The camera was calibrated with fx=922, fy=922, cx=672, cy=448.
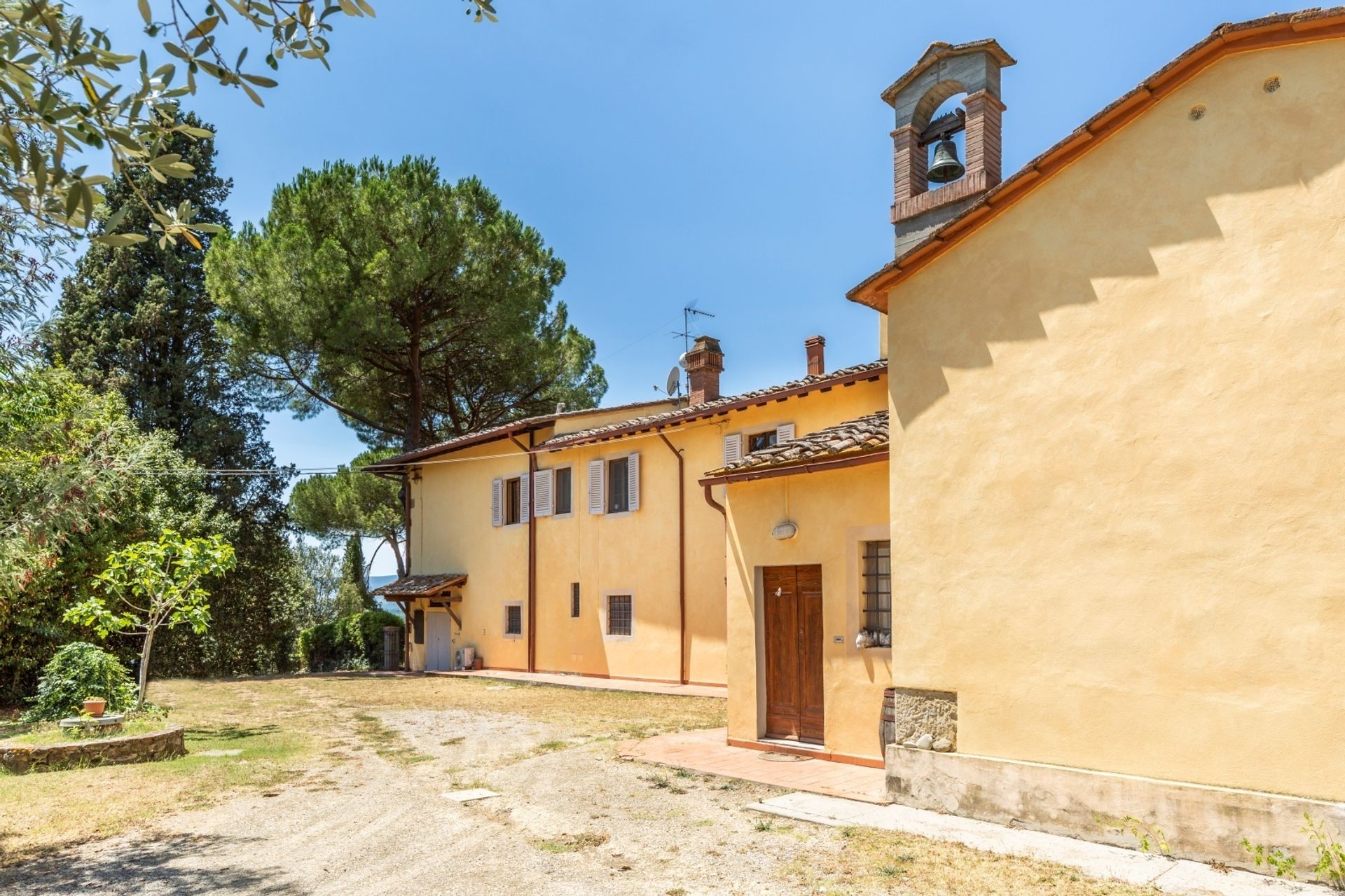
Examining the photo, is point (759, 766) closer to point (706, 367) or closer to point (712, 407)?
point (712, 407)

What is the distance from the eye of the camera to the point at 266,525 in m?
26.9

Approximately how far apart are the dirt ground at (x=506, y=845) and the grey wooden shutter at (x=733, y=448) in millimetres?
7777

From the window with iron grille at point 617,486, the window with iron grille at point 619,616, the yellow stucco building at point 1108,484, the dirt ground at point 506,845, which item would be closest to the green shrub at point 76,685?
the dirt ground at point 506,845

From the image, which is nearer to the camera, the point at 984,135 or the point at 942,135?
the point at 984,135

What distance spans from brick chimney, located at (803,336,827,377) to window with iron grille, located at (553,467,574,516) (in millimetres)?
6068

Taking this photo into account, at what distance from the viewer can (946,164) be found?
32.1 feet

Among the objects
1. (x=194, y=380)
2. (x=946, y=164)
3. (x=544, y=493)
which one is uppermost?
(x=194, y=380)

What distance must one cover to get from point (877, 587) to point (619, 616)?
36.7 feet

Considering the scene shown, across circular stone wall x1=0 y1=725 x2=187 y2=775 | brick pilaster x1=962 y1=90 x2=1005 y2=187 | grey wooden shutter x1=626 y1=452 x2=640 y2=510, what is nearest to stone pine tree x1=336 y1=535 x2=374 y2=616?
grey wooden shutter x1=626 y1=452 x2=640 y2=510

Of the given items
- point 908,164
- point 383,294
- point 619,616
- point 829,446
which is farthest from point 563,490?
point 908,164

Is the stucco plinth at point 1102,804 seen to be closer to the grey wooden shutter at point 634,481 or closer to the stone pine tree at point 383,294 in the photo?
Result: the grey wooden shutter at point 634,481

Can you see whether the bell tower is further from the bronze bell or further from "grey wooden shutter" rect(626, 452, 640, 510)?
"grey wooden shutter" rect(626, 452, 640, 510)

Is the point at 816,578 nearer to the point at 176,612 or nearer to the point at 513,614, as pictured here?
the point at 176,612

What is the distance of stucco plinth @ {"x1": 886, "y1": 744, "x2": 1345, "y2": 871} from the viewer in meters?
5.63
